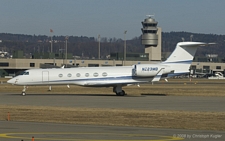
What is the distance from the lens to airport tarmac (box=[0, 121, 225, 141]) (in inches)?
690

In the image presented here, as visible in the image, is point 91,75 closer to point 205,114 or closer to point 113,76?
point 113,76

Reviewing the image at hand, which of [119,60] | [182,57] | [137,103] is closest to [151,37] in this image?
[119,60]

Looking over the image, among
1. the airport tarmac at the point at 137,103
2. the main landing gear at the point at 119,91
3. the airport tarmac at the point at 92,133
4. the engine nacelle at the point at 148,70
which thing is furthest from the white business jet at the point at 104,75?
the airport tarmac at the point at 92,133

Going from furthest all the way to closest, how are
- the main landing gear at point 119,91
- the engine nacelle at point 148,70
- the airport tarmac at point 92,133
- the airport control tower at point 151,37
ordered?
1. the airport control tower at point 151,37
2. the main landing gear at point 119,91
3. the engine nacelle at point 148,70
4. the airport tarmac at point 92,133

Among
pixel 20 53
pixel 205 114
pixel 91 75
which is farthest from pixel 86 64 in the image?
pixel 205 114

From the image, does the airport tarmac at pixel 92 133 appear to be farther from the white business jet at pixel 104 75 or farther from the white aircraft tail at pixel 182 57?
the white aircraft tail at pixel 182 57

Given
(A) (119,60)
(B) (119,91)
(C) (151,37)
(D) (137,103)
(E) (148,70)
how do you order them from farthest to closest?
(C) (151,37) < (A) (119,60) < (B) (119,91) < (E) (148,70) < (D) (137,103)

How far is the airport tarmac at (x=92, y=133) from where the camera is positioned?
17531 mm

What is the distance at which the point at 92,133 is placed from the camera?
752 inches

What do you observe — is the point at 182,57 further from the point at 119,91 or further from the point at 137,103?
the point at 137,103

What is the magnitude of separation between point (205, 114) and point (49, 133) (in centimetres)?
1122

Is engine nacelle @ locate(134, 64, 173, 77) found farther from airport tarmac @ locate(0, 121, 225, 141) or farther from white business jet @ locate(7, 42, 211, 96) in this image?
airport tarmac @ locate(0, 121, 225, 141)

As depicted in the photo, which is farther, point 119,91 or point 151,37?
point 151,37

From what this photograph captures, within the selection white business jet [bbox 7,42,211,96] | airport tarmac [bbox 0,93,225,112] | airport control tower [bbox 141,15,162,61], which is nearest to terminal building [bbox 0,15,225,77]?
airport control tower [bbox 141,15,162,61]
